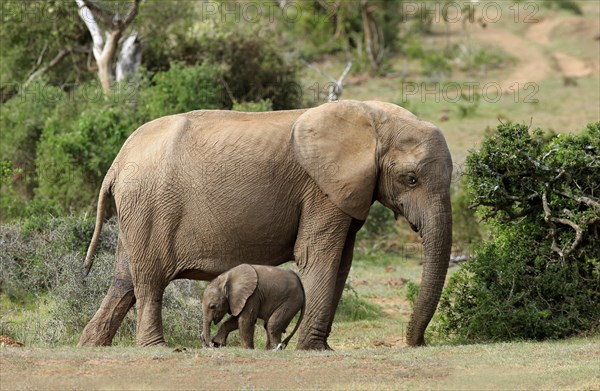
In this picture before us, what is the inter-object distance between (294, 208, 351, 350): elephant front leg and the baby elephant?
0.53 ft

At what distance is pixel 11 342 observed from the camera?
38.9 feet

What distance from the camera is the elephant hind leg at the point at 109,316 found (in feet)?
39.8

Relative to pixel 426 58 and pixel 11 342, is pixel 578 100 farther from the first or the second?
pixel 11 342

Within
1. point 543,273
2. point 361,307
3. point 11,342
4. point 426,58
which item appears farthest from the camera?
point 426,58

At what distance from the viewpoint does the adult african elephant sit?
11.8 m

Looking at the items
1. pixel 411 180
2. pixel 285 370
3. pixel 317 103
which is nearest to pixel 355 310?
pixel 411 180

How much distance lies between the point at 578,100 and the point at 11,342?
26843 mm

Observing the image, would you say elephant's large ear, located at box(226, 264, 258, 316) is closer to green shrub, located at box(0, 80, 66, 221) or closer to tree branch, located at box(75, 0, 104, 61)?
green shrub, located at box(0, 80, 66, 221)

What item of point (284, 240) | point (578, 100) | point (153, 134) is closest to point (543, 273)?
point (284, 240)

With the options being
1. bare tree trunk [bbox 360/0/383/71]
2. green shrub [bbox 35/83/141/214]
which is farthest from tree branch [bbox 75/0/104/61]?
bare tree trunk [bbox 360/0/383/71]

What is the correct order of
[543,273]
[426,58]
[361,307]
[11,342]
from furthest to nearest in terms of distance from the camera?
[426,58]
[361,307]
[543,273]
[11,342]

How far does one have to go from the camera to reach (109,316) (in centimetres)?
1220

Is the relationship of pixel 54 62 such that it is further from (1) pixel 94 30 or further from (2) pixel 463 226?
(2) pixel 463 226

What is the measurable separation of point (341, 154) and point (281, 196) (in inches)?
28.0
